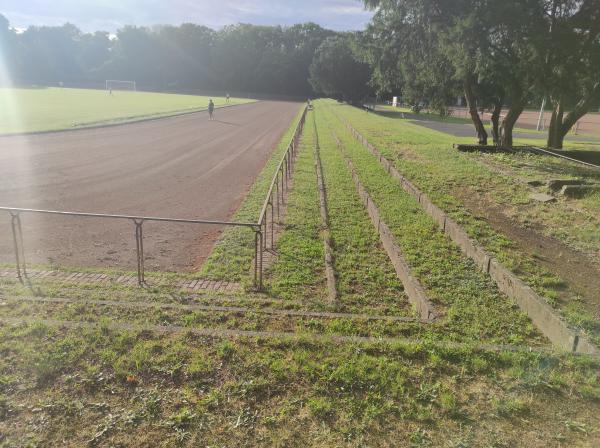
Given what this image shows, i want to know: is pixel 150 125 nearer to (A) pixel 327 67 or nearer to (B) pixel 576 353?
(B) pixel 576 353

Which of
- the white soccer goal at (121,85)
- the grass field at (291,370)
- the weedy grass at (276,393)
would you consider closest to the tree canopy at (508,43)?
the grass field at (291,370)

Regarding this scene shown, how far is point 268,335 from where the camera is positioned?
4.56 m

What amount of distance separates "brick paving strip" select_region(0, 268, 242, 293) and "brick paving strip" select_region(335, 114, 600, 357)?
3.50m

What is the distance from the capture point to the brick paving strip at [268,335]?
14.6ft

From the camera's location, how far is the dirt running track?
24.4 ft

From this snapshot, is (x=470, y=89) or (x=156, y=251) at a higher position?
(x=470, y=89)

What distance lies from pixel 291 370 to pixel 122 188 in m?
9.30

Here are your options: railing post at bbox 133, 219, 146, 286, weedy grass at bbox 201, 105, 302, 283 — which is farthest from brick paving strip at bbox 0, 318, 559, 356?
weedy grass at bbox 201, 105, 302, 283

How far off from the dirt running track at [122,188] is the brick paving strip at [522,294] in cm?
430

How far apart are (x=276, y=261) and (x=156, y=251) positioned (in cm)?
210

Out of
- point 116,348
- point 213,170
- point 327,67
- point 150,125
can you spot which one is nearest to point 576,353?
point 116,348

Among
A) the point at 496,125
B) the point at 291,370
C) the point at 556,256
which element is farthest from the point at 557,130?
the point at 291,370

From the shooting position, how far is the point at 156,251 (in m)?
7.52

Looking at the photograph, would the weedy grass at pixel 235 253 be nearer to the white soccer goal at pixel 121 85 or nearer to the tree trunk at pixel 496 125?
the tree trunk at pixel 496 125
